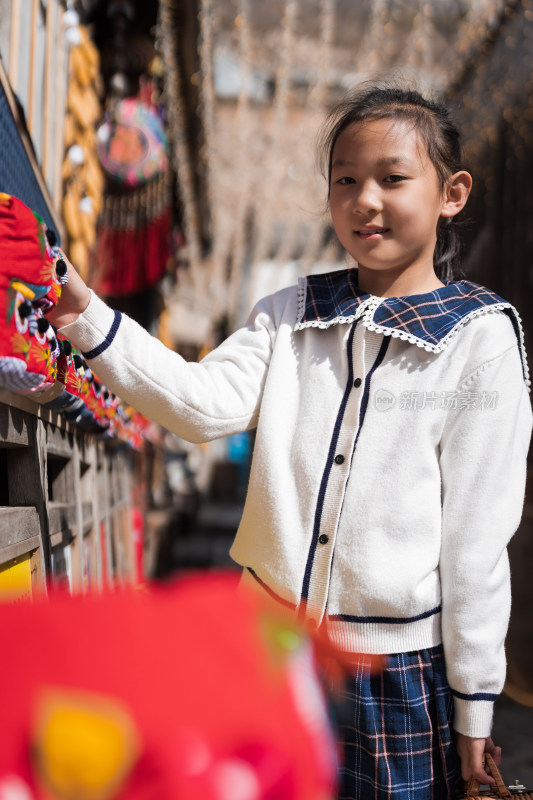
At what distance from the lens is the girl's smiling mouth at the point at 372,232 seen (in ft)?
4.75

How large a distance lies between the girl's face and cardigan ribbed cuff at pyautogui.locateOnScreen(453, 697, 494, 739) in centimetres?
90

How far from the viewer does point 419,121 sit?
1.49m

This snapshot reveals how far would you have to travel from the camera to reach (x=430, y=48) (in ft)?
21.7

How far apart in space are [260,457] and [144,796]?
3.23 feet

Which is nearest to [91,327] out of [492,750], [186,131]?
[492,750]

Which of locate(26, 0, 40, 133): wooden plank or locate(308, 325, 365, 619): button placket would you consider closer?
locate(308, 325, 365, 619): button placket

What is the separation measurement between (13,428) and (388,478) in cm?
71

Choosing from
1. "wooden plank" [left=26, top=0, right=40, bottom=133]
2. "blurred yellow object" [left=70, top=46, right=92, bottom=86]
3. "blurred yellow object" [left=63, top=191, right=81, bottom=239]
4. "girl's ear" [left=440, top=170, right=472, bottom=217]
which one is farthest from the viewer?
"blurred yellow object" [left=70, top=46, right=92, bottom=86]

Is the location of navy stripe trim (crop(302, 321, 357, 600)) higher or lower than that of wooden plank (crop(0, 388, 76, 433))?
lower

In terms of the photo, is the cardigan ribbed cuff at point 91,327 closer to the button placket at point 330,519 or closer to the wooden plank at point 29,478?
the wooden plank at point 29,478

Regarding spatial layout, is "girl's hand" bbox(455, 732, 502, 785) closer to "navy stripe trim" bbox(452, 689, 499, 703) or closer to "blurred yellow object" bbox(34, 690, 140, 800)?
"navy stripe trim" bbox(452, 689, 499, 703)

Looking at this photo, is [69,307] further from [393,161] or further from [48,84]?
[48,84]

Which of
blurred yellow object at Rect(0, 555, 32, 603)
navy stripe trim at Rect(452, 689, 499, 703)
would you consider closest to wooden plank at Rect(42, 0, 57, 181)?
blurred yellow object at Rect(0, 555, 32, 603)

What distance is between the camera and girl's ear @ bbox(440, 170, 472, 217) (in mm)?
1599
